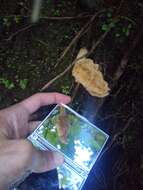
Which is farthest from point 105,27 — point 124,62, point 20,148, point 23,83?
point 20,148

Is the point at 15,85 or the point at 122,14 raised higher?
the point at 122,14

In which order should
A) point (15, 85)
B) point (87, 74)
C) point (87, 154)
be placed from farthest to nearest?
point (15, 85) → point (87, 74) → point (87, 154)

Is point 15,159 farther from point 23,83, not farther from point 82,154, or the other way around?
point 23,83

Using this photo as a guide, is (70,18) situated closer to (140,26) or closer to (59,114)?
(140,26)

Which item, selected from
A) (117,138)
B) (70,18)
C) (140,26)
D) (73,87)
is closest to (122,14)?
(140,26)

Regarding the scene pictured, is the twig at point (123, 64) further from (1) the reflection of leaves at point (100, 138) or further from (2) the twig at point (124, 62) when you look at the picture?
(1) the reflection of leaves at point (100, 138)

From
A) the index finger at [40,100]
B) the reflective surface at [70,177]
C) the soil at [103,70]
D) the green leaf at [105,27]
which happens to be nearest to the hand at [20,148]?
the index finger at [40,100]
